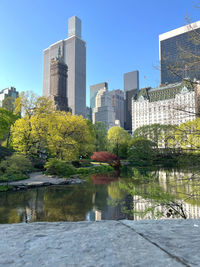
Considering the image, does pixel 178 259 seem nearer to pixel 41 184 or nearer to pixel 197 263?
pixel 197 263

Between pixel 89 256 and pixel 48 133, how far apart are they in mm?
24684

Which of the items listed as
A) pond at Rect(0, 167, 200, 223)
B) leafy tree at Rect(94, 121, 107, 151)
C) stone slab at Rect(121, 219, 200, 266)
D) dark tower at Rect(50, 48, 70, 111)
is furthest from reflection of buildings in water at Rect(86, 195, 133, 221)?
dark tower at Rect(50, 48, 70, 111)

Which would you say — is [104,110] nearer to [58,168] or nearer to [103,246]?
[58,168]

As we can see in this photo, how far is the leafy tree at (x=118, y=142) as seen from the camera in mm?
49400

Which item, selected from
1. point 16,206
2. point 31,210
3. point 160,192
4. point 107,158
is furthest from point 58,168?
point 160,192

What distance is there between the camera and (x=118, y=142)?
175 ft

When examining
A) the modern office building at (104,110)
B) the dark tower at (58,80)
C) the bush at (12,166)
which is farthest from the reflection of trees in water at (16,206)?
the modern office building at (104,110)

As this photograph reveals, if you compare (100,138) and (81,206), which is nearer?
(81,206)

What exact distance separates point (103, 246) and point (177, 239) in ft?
2.71

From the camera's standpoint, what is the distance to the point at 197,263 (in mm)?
1527

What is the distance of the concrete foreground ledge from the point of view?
1597 mm

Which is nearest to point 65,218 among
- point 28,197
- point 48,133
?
point 28,197

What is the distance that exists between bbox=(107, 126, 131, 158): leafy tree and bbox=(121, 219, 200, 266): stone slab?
4527cm

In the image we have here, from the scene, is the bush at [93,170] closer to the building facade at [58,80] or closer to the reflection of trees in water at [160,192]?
the reflection of trees in water at [160,192]
